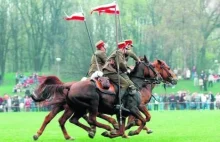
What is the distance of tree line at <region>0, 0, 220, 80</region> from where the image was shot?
258 feet

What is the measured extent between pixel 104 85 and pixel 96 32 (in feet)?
202

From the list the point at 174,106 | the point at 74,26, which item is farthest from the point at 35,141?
the point at 74,26

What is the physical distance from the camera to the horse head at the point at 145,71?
22.8 meters

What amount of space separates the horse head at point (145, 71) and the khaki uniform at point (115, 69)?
615mm

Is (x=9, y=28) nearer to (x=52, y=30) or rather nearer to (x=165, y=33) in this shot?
(x=52, y=30)

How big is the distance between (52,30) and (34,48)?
3.13 meters

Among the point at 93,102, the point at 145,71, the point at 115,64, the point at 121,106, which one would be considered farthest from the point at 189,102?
the point at 93,102

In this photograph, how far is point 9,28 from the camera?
3423 inches

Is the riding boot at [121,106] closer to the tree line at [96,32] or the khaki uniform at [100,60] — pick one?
the khaki uniform at [100,60]

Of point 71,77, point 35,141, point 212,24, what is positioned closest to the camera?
point 35,141

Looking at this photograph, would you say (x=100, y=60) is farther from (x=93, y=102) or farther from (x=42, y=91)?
(x=93, y=102)

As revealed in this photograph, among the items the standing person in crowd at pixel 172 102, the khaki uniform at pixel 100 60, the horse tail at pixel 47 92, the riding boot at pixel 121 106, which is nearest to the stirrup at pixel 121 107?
the riding boot at pixel 121 106

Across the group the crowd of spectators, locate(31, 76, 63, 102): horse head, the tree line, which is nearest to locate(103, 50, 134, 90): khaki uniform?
locate(31, 76, 63, 102): horse head

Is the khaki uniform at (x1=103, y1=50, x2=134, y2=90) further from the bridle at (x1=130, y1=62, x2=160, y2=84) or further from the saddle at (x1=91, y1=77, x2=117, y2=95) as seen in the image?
the bridle at (x1=130, y1=62, x2=160, y2=84)
